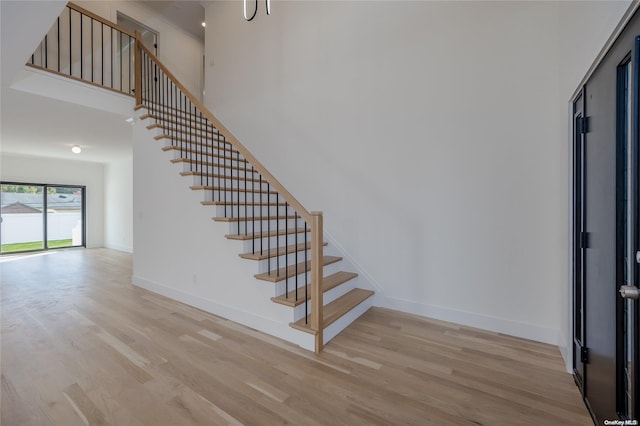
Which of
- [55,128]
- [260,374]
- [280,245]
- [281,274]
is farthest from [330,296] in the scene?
[55,128]

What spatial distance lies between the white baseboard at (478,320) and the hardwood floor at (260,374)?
10cm

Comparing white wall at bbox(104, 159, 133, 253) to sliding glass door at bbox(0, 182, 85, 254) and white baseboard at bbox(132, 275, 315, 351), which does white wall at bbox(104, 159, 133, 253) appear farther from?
white baseboard at bbox(132, 275, 315, 351)

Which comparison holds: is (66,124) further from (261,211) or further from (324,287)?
(324,287)

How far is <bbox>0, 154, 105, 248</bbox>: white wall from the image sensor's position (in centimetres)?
673

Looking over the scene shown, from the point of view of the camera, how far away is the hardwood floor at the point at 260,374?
1.66m

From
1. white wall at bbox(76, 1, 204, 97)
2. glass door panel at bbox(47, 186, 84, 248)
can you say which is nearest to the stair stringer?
white wall at bbox(76, 1, 204, 97)

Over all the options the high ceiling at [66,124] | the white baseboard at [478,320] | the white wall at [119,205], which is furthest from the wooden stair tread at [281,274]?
the white wall at [119,205]

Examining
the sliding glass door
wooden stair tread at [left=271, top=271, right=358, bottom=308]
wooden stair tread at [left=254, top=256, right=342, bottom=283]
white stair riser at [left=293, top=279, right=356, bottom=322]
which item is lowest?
white stair riser at [left=293, top=279, right=356, bottom=322]

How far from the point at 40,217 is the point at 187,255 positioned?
6793 millimetres

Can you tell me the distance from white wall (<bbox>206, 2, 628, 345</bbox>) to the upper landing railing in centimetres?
54

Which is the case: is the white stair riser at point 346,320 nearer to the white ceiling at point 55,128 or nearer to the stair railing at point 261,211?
the stair railing at point 261,211

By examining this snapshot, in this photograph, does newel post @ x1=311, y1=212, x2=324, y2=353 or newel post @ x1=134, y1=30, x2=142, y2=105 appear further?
newel post @ x1=134, y1=30, x2=142, y2=105

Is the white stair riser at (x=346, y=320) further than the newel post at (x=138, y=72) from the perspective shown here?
No

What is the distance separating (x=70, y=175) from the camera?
773cm
